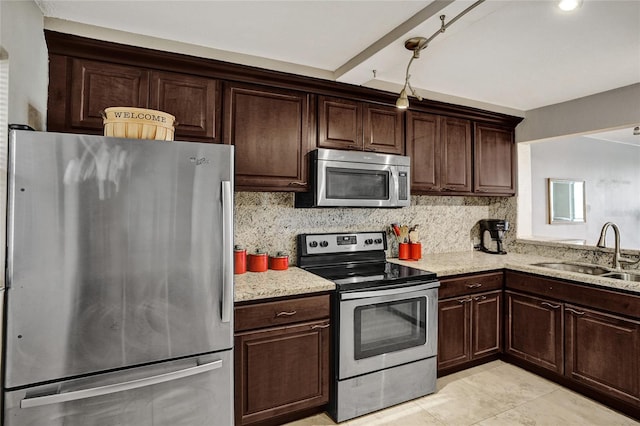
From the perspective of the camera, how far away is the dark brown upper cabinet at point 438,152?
3094 mm

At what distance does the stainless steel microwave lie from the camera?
256cm

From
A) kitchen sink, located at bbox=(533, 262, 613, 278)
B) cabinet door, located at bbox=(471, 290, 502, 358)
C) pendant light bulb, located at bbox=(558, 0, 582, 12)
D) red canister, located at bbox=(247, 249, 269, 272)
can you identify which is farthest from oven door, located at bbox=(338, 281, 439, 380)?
pendant light bulb, located at bbox=(558, 0, 582, 12)

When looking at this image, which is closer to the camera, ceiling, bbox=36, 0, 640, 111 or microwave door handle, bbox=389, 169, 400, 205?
ceiling, bbox=36, 0, 640, 111

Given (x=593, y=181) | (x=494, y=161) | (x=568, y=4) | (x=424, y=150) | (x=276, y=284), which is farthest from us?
(x=593, y=181)

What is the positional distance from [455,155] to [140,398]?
3041 millimetres

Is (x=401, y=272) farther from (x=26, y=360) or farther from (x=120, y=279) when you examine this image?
(x=26, y=360)

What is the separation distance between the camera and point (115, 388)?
1539 millimetres

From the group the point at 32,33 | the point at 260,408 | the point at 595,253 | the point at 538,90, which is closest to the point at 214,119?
the point at 32,33

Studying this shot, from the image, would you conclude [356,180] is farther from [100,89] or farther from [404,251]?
[100,89]

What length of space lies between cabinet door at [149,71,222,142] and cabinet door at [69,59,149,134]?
81mm

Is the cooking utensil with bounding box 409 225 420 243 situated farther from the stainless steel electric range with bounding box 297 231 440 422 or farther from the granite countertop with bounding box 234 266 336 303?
the granite countertop with bounding box 234 266 336 303

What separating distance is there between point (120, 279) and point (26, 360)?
17.6 inches

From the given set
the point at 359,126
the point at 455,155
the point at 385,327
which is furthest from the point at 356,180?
the point at 455,155

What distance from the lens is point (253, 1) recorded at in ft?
5.74
